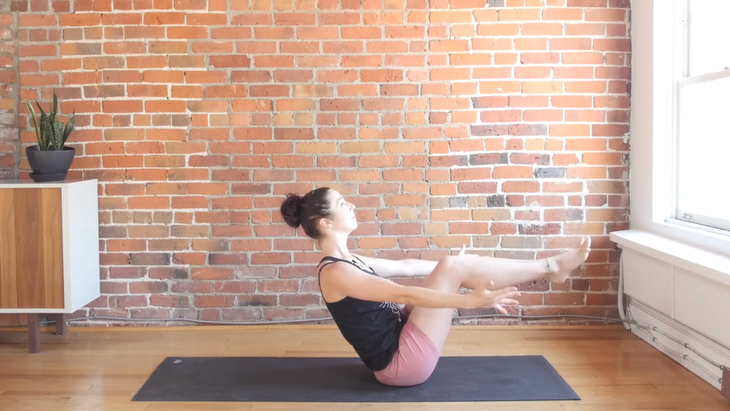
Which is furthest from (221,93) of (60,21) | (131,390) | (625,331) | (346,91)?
(625,331)

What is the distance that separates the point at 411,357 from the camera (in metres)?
2.94

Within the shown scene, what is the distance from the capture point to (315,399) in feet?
9.70

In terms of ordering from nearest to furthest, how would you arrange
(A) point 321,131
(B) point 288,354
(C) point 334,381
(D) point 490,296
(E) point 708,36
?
(D) point 490,296
(C) point 334,381
(E) point 708,36
(B) point 288,354
(A) point 321,131

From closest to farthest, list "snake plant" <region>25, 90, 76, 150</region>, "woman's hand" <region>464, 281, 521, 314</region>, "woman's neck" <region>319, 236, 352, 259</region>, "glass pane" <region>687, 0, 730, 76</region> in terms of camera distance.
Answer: "woman's hand" <region>464, 281, 521, 314</region>, "woman's neck" <region>319, 236, 352, 259</region>, "glass pane" <region>687, 0, 730, 76</region>, "snake plant" <region>25, 90, 76, 150</region>

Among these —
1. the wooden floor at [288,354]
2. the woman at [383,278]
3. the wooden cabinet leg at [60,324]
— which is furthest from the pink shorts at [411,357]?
the wooden cabinet leg at [60,324]

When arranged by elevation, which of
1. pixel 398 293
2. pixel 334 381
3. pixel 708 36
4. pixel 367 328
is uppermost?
pixel 708 36

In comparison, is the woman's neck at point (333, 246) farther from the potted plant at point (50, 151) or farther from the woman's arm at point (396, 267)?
the potted plant at point (50, 151)

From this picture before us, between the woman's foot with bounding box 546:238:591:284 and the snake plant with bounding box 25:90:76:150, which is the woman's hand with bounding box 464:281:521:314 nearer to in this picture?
the woman's foot with bounding box 546:238:591:284

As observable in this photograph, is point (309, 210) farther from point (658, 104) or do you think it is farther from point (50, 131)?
point (658, 104)

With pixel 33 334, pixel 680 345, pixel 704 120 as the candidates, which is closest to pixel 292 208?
pixel 33 334

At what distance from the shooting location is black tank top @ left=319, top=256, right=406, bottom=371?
9.54ft

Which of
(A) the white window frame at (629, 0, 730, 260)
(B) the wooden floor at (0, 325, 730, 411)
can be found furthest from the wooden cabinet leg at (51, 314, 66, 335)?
(A) the white window frame at (629, 0, 730, 260)

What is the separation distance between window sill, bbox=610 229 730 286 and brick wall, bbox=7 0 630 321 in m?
0.29

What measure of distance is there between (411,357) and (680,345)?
60.3 inches
